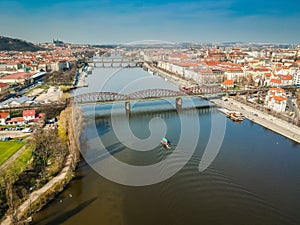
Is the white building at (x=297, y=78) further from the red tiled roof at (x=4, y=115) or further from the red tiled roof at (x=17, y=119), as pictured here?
the red tiled roof at (x=4, y=115)

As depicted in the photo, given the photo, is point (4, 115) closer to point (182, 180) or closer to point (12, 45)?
point (182, 180)

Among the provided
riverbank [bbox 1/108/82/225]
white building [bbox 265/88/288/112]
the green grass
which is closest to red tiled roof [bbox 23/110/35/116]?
riverbank [bbox 1/108/82/225]

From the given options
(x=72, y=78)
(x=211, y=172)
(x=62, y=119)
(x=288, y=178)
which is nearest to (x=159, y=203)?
(x=211, y=172)

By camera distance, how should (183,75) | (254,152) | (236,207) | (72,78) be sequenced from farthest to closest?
1. (183,75)
2. (72,78)
3. (254,152)
4. (236,207)

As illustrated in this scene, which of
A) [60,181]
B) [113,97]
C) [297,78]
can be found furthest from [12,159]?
[297,78]

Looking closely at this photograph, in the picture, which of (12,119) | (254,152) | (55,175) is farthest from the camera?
(12,119)

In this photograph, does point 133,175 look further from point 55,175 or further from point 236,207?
point 236,207
